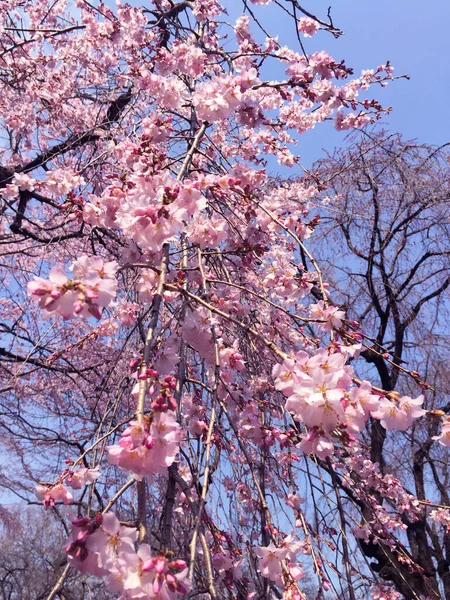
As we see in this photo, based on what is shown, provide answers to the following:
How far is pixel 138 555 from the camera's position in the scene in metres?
0.91

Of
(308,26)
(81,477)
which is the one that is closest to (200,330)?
(81,477)

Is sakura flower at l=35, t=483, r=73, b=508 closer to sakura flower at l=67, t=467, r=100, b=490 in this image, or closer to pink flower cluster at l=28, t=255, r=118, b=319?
sakura flower at l=67, t=467, r=100, b=490

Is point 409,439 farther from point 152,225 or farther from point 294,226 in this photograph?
point 152,225

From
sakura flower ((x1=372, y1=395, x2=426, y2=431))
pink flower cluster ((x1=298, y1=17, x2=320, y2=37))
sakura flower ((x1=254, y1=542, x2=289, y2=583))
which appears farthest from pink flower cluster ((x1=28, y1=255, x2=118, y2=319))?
pink flower cluster ((x1=298, y1=17, x2=320, y2=37))

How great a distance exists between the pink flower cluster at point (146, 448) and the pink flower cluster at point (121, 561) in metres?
0.12

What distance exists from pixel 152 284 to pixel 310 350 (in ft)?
3.78

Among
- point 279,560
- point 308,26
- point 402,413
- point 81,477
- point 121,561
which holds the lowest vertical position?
point 121,561

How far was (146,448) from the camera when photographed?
0.98 metres

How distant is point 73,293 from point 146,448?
0.37 meters

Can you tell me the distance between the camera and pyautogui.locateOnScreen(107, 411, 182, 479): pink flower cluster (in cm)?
98

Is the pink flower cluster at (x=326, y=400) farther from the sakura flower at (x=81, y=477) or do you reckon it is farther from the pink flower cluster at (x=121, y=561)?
the sakura flower at (x=81, y=477)

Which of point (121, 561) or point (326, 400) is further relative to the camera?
point (326, 400)

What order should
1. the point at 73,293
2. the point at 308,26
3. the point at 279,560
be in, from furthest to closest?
the point at 308,26 → the point at 279,560 → the point at 73,293

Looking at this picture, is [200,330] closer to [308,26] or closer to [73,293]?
[73,293]
